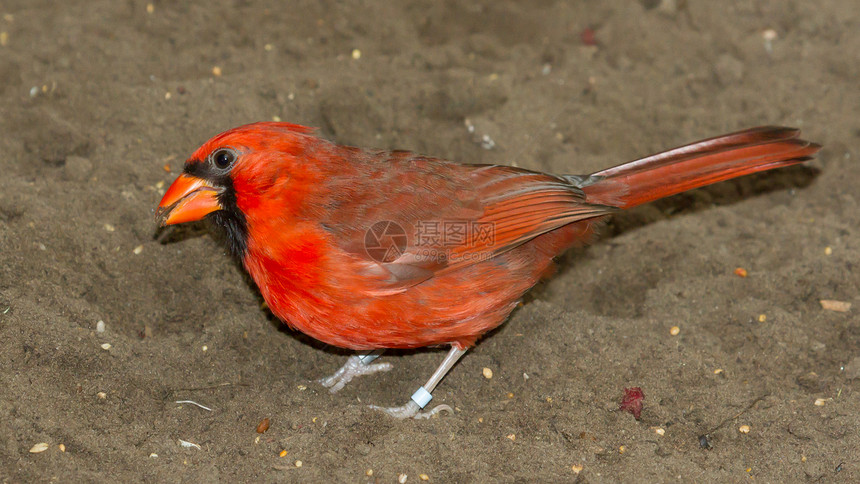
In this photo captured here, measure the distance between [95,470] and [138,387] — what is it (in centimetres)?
56

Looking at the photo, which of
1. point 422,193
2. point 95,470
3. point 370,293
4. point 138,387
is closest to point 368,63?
point 422,193

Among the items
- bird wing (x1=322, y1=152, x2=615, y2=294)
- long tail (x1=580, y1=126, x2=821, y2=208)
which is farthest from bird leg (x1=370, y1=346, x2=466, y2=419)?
long tail (x1=580, y1=126, x2=821, y2=208)

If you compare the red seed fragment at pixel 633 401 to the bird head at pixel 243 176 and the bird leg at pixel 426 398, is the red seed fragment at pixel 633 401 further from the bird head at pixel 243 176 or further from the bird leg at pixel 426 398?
the bird head at pixel 243 176

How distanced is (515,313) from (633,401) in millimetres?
937

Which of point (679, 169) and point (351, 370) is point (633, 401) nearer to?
point (679, 169)

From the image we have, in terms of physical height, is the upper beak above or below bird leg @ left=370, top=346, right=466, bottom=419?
→ above

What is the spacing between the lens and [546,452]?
4090 millimetres

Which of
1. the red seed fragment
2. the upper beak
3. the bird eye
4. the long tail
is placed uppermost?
the bird eye

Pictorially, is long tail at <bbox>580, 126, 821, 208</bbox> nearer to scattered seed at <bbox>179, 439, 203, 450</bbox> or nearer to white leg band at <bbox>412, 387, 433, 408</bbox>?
white leg band at <bbox>412, 387, 433, 408</bbox>

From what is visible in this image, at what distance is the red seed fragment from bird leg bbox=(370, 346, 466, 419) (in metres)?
0.97

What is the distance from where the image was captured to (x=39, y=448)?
3.73 meters

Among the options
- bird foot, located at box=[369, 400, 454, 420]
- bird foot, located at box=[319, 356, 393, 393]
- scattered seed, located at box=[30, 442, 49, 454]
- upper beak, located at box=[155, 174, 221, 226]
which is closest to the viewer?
scattered seed, located at box=[30, 442, 49, 454]

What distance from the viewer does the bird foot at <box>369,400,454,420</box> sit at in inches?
170

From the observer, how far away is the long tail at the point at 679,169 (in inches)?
185
